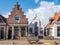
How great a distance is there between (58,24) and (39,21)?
8848mm

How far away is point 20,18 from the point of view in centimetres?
4997

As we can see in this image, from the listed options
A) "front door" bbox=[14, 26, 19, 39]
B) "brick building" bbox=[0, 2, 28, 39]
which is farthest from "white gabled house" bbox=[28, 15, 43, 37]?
"front door" bbox=[14, 26, 19, 39]

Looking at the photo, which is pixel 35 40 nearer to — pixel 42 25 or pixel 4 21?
pixel 4 21

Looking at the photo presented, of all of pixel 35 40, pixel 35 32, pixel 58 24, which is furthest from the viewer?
pixel 35 32

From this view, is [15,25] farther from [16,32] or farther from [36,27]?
[36,27]

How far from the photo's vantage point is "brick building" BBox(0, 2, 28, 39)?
162 feet

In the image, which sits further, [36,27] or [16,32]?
[36,27]

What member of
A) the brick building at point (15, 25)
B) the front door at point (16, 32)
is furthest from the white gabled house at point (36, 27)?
the front door at point (16, 32)

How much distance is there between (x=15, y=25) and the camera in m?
49.5

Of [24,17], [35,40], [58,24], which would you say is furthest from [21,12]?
[35,40]

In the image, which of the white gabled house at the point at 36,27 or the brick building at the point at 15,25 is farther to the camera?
the white gabled house at the point at 36,27

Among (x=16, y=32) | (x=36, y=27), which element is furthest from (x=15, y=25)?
(x=36, y=27)

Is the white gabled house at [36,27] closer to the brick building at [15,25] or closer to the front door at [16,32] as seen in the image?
the brick building at [15,25]

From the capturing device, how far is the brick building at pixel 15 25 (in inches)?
1940
